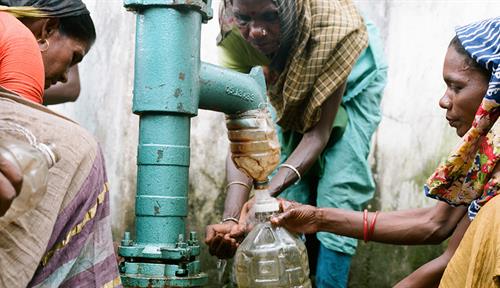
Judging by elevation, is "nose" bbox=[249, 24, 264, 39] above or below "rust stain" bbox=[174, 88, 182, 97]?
above

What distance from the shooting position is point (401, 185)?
4.64 metres

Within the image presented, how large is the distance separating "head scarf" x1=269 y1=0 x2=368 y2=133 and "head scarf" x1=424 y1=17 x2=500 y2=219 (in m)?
1.06

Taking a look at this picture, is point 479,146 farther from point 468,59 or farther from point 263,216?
point 263,216

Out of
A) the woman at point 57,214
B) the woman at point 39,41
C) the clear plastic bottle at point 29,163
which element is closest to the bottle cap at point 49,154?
the clear plastic bottle at point 29,163

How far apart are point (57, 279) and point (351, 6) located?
2.36 metres

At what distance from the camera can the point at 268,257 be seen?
250 centimetres

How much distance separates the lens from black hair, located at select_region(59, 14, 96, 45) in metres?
2.71

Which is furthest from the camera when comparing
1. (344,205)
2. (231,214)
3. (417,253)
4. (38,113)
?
(417,253)

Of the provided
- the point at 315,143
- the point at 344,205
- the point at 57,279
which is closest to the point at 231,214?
the point at 315,143

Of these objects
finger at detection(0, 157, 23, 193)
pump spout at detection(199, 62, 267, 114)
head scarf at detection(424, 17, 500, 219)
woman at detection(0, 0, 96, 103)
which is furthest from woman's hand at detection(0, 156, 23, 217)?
head scarf at detection(424, 17, 500, 219)

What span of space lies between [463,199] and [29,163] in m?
1.58

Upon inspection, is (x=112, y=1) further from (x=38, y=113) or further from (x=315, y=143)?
(x=38, y=113)

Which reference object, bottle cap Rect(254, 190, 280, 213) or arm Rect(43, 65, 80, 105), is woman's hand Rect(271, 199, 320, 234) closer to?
bottle cap Rect(254, 190, 280, 213)

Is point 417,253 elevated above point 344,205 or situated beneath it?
situated beneath
